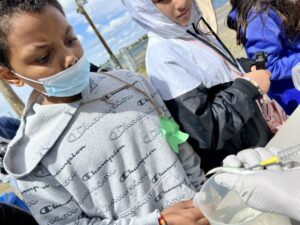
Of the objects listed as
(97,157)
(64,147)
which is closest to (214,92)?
(97,157)

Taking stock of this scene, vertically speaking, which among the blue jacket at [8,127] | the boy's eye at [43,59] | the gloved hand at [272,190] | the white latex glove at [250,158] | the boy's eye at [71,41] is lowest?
the white latex glove at [250,158]

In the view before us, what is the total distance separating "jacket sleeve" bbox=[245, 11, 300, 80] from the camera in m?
2.28

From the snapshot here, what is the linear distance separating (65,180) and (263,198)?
817 millimetres

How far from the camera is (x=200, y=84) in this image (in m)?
1.71

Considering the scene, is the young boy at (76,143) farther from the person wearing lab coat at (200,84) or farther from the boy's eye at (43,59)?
the person wearing lab coat at (200,84)

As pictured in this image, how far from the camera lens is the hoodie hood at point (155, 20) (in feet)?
6.21

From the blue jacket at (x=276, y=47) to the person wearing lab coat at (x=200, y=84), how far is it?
424 millimetres

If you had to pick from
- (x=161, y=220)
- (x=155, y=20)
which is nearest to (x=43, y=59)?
(x=155, y=20)

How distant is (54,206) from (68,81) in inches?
21.0

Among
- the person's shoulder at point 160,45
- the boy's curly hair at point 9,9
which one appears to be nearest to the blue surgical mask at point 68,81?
the boy's curly hair at point 9,9

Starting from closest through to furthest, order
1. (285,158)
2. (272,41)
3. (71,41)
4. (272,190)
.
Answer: (272,190), (285,158), (71,41), (272,41)

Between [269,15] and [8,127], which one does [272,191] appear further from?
[269,15]

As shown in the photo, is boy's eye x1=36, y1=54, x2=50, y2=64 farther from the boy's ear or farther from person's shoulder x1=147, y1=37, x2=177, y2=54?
person's shoulder x1=147, y1=37, x2=177, y2=54

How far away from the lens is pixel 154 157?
1.60m
